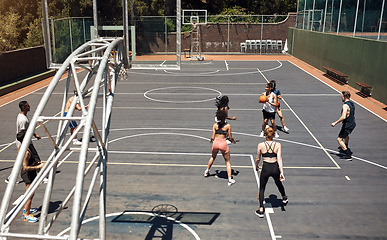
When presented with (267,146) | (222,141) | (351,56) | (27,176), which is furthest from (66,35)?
(267,146)

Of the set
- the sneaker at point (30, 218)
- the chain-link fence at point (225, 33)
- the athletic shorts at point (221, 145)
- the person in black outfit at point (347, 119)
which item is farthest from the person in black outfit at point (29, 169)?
the chain-link fence at point (225, 33)

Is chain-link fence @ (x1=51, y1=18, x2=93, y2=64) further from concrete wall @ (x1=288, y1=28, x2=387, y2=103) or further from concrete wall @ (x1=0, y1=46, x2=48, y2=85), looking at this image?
concrete wall @ (x1=288, y1=28, x2=387, y2=103)

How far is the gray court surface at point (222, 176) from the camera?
8.10 metres

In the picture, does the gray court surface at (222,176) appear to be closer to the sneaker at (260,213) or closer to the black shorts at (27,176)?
the sneaker at (260,213)

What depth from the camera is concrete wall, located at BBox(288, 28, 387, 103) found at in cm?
1911

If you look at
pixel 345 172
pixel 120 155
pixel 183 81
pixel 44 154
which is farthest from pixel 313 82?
pixel 44 154

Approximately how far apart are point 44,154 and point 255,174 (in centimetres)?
672

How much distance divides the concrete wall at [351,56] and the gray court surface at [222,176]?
2294mm

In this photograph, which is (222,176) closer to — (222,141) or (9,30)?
(222,141)

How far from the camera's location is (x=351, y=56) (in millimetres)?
23234

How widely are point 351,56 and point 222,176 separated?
53.9 feet

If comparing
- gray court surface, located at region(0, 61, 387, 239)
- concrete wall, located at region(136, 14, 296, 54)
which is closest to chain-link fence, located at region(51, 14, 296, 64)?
concrete wall, located at region(136, 14, 296, 54)

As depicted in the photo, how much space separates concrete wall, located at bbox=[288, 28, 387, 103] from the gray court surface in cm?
229

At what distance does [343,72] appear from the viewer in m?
24.4
